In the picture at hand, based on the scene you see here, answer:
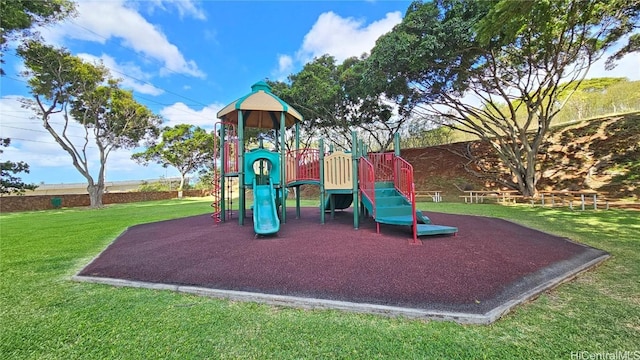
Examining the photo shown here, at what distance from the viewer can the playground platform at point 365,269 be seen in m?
2.75

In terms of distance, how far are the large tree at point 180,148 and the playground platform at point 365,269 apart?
28.4m

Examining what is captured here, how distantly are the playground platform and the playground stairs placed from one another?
205 mm

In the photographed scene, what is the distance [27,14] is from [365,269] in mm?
18478

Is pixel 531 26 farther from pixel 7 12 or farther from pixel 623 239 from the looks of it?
pixel 7 12

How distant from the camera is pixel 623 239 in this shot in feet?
17.0

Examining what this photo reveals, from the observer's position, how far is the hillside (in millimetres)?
12930

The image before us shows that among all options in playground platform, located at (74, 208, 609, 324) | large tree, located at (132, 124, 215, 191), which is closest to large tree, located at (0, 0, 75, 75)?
playground platform, located at (74, 208, 609, 324)

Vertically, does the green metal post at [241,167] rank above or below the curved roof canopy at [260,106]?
below

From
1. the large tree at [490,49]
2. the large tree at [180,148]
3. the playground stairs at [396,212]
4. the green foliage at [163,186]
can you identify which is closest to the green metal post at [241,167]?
the playground stairs at [396,212]

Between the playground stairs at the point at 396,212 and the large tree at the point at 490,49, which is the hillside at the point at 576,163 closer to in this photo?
the large tree at the point at 490,49

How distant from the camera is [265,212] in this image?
21.1ft

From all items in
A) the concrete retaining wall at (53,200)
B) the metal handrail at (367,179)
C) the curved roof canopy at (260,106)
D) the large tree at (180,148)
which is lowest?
the concrete retaining wall at (53,200)

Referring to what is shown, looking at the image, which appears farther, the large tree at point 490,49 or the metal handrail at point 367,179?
the large tree at point 490,49

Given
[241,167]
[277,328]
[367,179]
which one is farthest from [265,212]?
[277,328]
